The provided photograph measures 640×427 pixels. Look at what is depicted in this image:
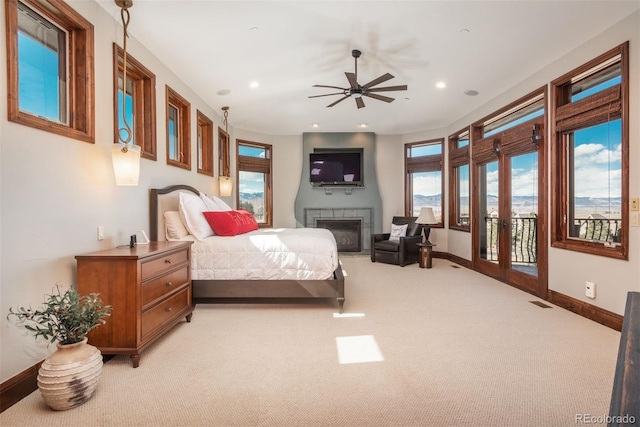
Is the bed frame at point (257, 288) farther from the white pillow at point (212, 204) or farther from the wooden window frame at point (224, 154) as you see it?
the wooden window frame at point (224, 154)

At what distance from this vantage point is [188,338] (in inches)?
109

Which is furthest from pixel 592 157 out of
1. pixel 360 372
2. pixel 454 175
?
pixel 360 372

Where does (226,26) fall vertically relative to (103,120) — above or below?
above

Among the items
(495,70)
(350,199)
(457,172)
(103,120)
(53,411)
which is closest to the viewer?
(53,411)

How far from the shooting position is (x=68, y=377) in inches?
68.8

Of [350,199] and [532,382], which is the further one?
[350,199]

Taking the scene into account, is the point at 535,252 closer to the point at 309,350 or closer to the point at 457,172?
the point at 457,172

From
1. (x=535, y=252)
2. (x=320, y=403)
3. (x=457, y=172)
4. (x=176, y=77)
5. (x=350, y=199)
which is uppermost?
(x=176, y=77)

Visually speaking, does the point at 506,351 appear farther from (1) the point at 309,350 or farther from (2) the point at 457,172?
(2) the point at 457,172

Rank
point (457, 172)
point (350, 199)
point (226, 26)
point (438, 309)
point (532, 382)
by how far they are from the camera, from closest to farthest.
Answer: point (532, 382)
point (226, 26)
point (438, 309)
point (457, 172)
point (350, 199)

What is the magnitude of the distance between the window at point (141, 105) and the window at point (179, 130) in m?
0.69

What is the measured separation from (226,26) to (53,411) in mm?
3267

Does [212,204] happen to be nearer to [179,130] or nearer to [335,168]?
[179,130]

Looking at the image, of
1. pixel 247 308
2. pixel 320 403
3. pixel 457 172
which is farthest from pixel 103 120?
pixel 457 172
